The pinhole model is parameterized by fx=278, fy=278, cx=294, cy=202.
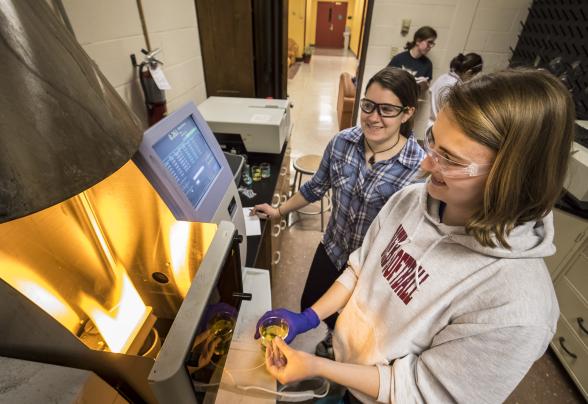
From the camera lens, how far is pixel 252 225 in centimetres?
129

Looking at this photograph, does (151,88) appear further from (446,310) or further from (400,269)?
(446,310)

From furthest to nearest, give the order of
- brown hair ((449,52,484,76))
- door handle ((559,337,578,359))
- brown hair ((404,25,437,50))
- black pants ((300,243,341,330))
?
brown hair ((404,25,437,50)) → brown hair ((449,52,484,76)) → door handle ((559,337,578,359)) → black pants ((300,243,341,330))

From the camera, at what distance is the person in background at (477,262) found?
0.53 metres

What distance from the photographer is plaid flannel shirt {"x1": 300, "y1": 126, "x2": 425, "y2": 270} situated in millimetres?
1151

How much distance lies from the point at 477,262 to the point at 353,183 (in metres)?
0.68

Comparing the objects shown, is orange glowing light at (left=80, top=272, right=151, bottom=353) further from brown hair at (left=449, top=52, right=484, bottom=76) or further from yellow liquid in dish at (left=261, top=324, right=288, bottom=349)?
brown hair at (left=449, top=52, right=484, bottom=76)

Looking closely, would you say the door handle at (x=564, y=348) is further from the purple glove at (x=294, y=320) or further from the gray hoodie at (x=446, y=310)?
the purple glove at (x=294, y=320)

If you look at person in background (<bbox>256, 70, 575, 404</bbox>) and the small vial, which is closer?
person in background (<bbox>256, 70, 575, 404</bbox>)

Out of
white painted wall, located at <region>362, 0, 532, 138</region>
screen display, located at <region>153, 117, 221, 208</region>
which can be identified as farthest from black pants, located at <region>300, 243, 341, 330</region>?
white painted wall, located at <region>362, 0, 532, 138</region>

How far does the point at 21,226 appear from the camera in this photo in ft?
1.64

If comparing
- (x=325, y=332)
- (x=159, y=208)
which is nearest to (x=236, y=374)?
(x=159, y=208)

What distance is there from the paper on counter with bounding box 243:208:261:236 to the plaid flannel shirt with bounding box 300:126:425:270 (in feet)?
1.01

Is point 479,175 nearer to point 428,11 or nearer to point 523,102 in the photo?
point 523,102

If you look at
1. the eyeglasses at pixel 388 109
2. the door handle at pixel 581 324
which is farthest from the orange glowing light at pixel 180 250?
the door handle at pixel 581 324
